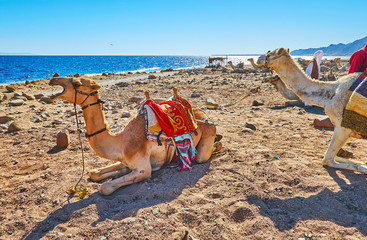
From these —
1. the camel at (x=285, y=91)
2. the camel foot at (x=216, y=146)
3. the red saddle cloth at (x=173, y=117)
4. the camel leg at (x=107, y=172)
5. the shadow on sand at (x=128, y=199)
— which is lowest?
the shadow on sand at (x=128, y=199)

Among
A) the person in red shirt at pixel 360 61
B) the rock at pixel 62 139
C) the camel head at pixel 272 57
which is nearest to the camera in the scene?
the camel head at pixel 272 57

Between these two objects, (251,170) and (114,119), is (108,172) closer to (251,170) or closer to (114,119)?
(251,170)

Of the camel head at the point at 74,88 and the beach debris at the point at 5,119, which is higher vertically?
the camel head at the point at 74,88

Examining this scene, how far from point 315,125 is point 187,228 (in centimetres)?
544

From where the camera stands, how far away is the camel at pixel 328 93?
423 centimetres

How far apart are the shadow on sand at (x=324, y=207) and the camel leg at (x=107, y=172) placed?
229 cm

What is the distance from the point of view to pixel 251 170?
4.31 m

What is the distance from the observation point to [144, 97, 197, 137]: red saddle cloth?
4121mm

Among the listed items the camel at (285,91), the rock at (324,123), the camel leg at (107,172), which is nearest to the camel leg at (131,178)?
the camel leg at (107,172)

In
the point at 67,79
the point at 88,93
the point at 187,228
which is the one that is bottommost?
the point at 187,228

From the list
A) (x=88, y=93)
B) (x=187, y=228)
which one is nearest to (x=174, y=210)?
(x=187, y=228)

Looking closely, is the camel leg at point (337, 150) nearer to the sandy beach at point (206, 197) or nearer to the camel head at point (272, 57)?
the sandy beach at point (206, 197)

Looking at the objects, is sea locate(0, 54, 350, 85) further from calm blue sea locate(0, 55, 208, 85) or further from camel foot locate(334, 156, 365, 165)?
camel foot locate(334, 156, 365, 165)

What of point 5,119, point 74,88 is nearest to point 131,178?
point 74,88
